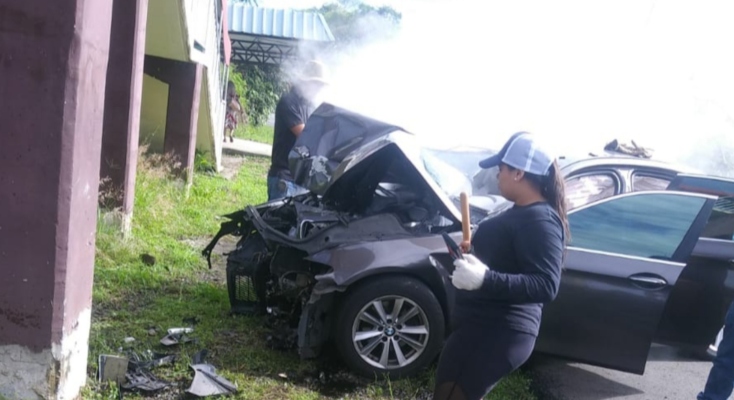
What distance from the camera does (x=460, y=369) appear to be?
9.37 feet

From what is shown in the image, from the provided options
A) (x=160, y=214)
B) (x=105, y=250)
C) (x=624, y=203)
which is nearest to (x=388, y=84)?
(x=160, y=214)

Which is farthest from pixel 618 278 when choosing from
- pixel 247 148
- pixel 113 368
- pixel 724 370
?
pixel 247 148

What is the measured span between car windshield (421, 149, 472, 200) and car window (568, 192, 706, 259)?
0.86 meters

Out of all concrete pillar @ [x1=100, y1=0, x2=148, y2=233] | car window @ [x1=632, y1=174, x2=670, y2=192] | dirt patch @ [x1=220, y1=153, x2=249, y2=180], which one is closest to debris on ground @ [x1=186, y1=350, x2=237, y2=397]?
concrete pillar @ [x1=100, y1=0, x2=148, y2=233]

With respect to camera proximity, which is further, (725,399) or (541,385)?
(541,385)

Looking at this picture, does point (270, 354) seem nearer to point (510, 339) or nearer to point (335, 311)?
point (335, 311)

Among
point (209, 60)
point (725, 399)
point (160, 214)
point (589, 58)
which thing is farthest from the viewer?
point (589, 58)

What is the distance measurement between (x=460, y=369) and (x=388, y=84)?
9.49 metres

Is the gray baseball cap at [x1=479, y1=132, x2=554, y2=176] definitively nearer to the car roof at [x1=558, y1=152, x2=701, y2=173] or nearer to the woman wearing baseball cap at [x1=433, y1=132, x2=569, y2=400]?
the woman wearing baseball cap at [x1=433, y1=132, x2=569, y2=400]

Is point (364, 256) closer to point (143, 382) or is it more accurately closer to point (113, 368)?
point (143, 382)

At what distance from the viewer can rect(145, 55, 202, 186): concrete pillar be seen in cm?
992

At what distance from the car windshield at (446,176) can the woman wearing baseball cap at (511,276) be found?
2.22 metres

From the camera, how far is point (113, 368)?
13.5 ft

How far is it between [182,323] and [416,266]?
188 centimetres
